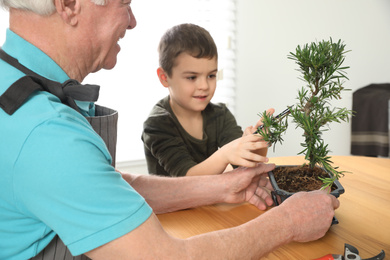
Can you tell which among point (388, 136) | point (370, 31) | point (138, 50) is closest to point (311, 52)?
point (138, 50)

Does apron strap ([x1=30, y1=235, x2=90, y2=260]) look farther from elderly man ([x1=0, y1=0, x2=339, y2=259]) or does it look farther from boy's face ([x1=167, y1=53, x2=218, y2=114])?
boy's face ([x1=167, y1=53, x2=218, y2=114])

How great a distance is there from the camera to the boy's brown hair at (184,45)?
1.66 meters

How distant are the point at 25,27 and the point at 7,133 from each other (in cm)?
28

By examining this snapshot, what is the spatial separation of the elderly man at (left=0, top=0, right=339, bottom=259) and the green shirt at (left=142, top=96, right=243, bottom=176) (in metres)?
0.68

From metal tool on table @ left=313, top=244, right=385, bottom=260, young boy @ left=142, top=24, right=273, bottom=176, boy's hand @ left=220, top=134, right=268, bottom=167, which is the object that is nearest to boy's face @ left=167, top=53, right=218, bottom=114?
young boy @ left=142, top=24, right=273, bottom=176

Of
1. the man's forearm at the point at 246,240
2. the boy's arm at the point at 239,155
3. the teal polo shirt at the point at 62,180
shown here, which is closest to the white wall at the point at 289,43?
the boy's arm at the point at 239,155

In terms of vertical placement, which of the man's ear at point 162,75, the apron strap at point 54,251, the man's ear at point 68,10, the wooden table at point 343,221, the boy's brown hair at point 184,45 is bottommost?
the wooden table at point 343,221

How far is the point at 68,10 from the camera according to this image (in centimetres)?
78

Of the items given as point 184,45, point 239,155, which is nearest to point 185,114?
point 184,45

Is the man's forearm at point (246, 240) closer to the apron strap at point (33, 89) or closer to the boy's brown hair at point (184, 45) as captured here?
the apron strap at point (33, 89)

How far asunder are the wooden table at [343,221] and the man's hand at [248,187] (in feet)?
0.08

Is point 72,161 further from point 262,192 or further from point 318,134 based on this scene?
point 262,192

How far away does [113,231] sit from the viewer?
62 centimetres

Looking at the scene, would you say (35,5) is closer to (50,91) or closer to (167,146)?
(50,91)
